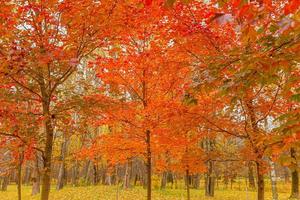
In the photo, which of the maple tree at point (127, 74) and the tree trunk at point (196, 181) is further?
the tree trunk at point (196, 181)

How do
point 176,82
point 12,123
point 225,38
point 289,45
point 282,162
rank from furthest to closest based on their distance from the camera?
point 176,82, point 225,38, point 12,123, point 289,45, point 282,162

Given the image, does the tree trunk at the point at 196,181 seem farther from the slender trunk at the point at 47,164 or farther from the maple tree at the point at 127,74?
the slender trunk at the point at 47,164

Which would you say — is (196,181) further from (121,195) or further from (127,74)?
(127,74)

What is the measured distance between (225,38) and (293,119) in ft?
16.7

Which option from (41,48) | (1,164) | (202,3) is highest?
(202,3)

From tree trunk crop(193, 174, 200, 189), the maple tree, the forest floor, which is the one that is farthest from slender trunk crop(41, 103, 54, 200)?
tree trunk crop(193, 174, 200, 189)

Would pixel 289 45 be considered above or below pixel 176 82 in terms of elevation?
below

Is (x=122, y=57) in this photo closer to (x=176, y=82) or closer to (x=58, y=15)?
(x=176, y=82)

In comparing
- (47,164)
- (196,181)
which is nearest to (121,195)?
(47,164)

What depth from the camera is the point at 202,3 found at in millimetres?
8133

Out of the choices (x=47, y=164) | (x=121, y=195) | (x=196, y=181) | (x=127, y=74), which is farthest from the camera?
(x=196, y=181)

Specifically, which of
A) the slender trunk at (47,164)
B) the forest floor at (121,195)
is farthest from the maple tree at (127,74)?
the forest floor at (121,195)

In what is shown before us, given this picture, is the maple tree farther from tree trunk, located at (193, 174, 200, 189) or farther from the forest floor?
tree trunk, located at (193, 174, 200, 189)

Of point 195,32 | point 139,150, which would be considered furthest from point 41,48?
point 139,150
